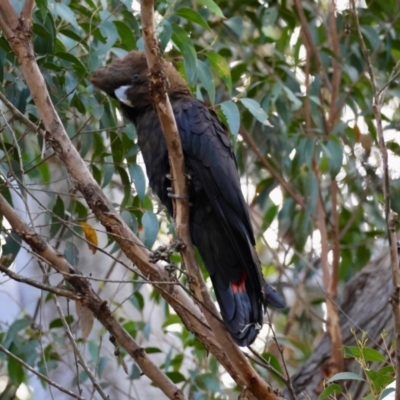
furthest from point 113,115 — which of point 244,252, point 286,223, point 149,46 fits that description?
point 286,223

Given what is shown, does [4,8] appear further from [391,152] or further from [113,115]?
[391,152]

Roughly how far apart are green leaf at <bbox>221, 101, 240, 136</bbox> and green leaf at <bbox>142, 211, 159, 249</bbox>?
0.30 m

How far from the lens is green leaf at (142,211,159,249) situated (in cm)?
183

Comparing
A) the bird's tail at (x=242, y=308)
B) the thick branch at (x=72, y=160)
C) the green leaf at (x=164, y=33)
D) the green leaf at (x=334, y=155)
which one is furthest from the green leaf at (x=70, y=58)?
the green leaf at (x=334, y=155)

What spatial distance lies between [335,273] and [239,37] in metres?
0.96

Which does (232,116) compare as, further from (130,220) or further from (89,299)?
(89,299)

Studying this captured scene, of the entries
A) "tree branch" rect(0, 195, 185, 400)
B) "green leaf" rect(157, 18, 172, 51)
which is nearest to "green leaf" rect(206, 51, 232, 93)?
"green leaf" rect(157, 18, 172, 51)

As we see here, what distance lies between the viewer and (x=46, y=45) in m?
1.84

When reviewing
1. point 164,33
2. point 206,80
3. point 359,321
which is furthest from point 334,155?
point 164,33

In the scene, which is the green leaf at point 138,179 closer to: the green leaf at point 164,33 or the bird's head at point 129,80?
the bird's head at point 129,80

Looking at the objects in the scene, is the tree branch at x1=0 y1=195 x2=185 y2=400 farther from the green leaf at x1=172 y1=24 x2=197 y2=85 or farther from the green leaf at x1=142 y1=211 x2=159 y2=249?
the green leaf at x1=172 y1=24 x2=197 y2=85

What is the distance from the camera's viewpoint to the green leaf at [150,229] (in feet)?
6.01

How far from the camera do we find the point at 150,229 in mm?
1848

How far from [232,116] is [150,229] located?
13.5 inches
